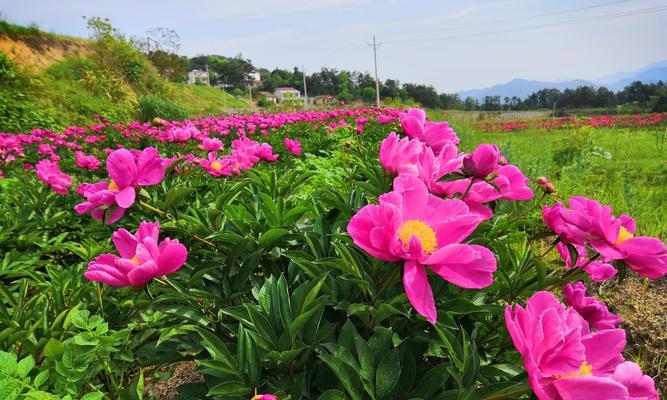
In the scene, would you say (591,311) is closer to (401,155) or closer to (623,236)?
(623,236)

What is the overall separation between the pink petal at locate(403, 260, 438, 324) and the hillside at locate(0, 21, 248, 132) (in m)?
10.5

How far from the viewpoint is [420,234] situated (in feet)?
2.03

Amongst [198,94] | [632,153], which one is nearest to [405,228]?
[632,153]

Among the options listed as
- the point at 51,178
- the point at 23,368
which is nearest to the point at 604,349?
the point at 23,368

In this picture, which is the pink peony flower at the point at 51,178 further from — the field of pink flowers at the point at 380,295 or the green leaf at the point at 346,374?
the green leaf at the point at 346,374

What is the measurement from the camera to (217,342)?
738mm

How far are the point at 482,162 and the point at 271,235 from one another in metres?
0.51

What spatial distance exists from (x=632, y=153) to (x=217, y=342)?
309 inches

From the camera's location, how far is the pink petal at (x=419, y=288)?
547 millimetres

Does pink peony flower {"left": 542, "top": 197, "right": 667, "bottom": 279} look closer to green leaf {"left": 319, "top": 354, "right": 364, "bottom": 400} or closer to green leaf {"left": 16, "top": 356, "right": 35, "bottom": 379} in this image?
green leaf {"left": 319, "top": 354, "right": 364, "bottom": 400}

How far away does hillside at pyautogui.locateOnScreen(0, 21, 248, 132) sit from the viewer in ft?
31.3

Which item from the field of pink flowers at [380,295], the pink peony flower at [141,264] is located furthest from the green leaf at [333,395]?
the pink peony flower at [141,264]

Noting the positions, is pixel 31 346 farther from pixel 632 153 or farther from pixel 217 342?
pixel 632 153

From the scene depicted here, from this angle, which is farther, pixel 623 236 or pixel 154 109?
pixel 154 109
